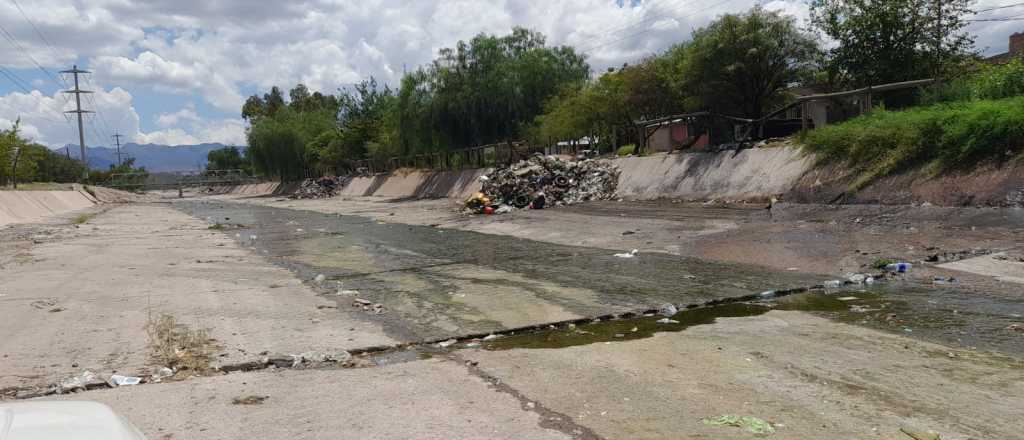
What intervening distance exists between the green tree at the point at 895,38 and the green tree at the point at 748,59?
115 centimetres

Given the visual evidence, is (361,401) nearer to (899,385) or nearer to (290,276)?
(899,385)

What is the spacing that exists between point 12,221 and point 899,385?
32.0 m

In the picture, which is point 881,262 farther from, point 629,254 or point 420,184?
point 420,184

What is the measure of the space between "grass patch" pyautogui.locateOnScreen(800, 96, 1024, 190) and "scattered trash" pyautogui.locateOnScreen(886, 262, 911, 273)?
4.91m

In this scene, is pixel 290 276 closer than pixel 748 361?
No

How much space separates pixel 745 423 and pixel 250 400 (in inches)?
125

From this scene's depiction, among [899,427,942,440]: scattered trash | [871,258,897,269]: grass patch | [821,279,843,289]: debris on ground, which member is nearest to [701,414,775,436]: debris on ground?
[899,427,942,440]: scattered trash

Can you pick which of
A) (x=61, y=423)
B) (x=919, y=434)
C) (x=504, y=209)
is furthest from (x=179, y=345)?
(x=504, y=209)

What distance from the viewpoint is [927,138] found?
44.0 ft

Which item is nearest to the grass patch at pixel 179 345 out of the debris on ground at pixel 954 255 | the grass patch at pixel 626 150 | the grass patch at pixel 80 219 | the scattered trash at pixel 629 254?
the scattered trash at pixel 629 254

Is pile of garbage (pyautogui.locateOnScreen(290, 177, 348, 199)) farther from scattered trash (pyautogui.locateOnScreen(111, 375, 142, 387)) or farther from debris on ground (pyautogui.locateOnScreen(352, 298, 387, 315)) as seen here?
scattered trash (pyautogui.locateOnScreen(111, 375, 142, 387))

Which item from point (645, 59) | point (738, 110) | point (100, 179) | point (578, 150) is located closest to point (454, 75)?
point (578, 150)

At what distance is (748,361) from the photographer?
501 centimetres

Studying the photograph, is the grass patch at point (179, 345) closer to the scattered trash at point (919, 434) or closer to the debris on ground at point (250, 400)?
the debris on ground at point (250, 400)
